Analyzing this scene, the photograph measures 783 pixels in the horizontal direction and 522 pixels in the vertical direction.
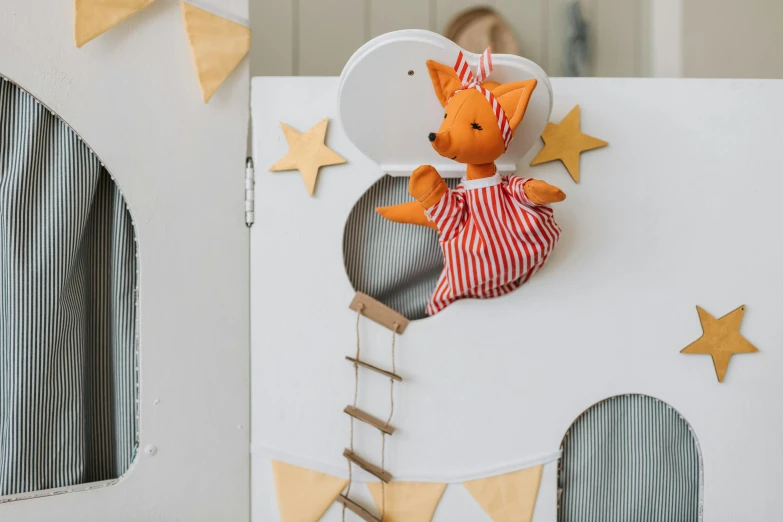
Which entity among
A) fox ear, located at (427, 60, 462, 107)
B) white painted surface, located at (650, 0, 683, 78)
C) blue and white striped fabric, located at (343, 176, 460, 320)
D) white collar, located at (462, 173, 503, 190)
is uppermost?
white painted surface, located at (650, 0, 683, 78)

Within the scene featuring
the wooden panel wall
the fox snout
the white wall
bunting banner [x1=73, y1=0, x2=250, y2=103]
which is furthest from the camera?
the white wall

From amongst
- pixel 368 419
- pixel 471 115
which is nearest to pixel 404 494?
pixel 368 419

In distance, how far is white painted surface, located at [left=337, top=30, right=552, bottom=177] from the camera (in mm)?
760

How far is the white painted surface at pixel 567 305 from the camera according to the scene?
2.89ft

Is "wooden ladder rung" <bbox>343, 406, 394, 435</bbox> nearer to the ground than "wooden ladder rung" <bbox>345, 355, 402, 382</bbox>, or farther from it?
nearer to the ground

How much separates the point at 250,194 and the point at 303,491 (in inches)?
18.3

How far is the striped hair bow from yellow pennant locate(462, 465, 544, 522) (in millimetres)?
511

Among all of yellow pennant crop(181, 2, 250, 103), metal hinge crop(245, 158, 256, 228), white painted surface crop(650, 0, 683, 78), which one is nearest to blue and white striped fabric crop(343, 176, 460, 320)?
metal hinge crop(245, 158, 256, 228)

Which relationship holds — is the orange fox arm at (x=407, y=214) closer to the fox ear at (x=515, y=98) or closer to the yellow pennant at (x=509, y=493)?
the fox ear at (x=515, y=98)

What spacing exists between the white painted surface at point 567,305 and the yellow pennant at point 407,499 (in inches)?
0.8

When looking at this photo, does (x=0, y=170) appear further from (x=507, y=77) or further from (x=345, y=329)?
(x=507, y=77)

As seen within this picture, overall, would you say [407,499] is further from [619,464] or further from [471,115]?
[471,115]

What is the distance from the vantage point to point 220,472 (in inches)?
34.0

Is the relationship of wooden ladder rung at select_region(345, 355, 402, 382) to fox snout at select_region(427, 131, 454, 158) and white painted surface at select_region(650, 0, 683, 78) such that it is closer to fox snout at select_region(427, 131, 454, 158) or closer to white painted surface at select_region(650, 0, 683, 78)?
fox snout at select_region(427, 131, 454, 158)
